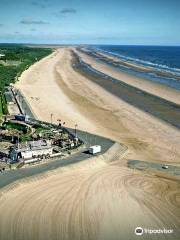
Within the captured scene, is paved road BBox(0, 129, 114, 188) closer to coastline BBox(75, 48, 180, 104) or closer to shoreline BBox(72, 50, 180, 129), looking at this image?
shoreline BBox(72, 50, 180, 129)

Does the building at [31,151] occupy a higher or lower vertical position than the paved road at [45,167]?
higher

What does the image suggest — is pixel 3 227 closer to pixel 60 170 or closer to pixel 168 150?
pixel 60 170

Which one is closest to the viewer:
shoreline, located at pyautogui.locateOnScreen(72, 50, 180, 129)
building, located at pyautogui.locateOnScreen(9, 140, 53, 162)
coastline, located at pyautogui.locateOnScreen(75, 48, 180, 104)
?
building, located at pyautogui.locateOnScreen(9, 140, 53, 162)

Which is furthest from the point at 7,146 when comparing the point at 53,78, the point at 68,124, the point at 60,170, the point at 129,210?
the point at 53,78

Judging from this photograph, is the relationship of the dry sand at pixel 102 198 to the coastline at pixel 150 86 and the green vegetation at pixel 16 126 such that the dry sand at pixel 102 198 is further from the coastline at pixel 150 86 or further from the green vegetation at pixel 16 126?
the coastline at pixel 150 86

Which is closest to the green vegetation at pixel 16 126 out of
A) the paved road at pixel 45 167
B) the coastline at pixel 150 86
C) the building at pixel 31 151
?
the building at pixel 31 151

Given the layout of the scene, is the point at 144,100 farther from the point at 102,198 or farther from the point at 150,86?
the point at 102,198
